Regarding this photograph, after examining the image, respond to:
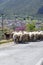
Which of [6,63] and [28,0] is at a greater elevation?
[28,0]

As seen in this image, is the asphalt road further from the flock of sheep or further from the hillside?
the hillside

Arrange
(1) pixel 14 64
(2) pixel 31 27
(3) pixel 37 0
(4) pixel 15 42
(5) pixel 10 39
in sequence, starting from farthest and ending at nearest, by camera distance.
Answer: (3) pixel 37 0 → (2) pixel 31 27 → (5) pixel 10 39 → (4) pixel 15 42 → (1) pixel 14 64

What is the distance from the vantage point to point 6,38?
24094mm

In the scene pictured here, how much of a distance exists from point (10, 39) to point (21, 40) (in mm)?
1308

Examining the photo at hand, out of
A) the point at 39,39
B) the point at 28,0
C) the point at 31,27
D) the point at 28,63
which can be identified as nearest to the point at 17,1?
the point at 28,0

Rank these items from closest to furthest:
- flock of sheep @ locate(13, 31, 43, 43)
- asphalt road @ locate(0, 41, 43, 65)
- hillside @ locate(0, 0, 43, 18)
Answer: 1. asphalt road @ locate(0, 41, 43, 65)
2. flock of sheep @ locate(13, 31, 43, 43)
3. hillside @ locate(0, 0, 43, 18)

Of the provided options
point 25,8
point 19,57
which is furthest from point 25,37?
point 25,8

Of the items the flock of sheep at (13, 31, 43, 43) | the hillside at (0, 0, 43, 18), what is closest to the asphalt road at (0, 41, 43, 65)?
the flock of sheep at (13, 31, 43, 43)

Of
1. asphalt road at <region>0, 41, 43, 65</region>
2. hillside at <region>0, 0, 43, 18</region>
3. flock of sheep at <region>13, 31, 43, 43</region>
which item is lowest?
asphalt road at <region>0, 41, 43, 65</region>

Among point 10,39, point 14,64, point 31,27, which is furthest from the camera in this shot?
point 31,27

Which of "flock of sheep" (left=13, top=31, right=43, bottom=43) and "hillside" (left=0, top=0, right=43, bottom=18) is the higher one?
"hillside" (left=0, top=0, right=43, bottom=18)

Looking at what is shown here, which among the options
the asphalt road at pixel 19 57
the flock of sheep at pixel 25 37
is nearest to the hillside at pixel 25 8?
the flock of sheep at pixel 25 37

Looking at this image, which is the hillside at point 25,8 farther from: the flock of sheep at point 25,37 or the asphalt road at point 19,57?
the asphalt road at point 19,57

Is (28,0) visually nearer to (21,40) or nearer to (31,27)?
(31,27)
